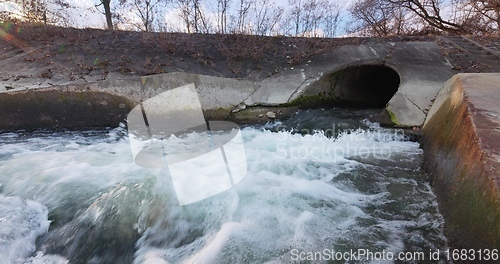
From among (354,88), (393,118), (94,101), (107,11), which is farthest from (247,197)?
(107,11)

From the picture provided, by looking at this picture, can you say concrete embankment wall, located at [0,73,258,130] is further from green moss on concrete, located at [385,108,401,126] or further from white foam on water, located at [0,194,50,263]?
green moss on concrete, located at [385,108,401,126]

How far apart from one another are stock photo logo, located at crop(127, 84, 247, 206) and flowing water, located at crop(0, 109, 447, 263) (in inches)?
8.0

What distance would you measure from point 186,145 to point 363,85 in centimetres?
603

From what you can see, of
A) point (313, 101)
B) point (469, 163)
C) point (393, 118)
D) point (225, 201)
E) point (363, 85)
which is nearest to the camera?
point (469, 163)

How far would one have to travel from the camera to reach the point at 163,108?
5.95 meters

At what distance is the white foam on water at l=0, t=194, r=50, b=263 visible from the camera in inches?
92.2

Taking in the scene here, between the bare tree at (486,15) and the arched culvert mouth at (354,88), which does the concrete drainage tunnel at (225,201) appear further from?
the bare tree at (486,15)

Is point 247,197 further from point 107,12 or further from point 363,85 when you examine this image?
point 107,12

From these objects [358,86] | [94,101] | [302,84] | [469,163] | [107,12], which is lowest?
[469,163]

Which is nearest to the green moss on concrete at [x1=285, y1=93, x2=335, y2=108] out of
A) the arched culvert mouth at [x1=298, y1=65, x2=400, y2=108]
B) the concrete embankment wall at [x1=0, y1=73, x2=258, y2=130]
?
the arched culvert mouth at [x1=298, y1=65, x2=400, y2=108]

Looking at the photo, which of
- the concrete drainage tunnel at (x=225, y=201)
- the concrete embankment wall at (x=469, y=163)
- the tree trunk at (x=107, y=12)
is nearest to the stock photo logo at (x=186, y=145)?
the concrete drainage tunnel at (x=225, y=201)

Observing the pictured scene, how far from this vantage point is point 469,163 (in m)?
2.31

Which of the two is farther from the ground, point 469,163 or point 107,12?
point 107,12

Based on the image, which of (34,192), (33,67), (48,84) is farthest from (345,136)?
(33,67)
